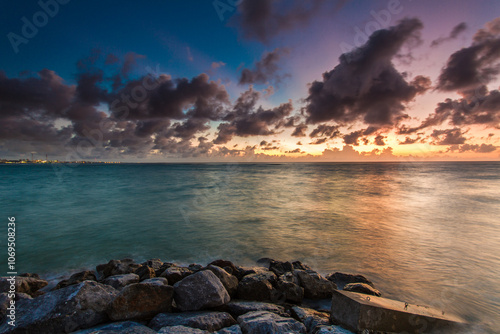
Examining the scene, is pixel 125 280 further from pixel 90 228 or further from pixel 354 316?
pixel 90 228

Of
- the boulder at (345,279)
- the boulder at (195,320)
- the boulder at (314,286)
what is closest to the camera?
the boulder at (195,320)

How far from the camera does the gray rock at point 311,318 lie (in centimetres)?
376

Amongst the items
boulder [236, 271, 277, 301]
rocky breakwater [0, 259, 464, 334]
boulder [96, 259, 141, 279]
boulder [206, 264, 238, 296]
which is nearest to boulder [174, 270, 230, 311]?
rocky breakwater [0, 259, 464, 334]

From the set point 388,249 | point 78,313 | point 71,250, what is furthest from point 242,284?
point 71,250

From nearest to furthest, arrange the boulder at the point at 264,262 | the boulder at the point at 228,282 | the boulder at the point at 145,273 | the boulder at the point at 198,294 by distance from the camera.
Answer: the boulder at the point at 198,294 → the boulder at the point at 228,282 → the boulder at the point at 145,273 → the boulder at the point at 264,262

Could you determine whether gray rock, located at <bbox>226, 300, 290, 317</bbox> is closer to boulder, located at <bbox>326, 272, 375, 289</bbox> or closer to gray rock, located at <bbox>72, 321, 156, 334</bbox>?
gray rock, located at <bbox>72, 321, 156, 334</bbox>

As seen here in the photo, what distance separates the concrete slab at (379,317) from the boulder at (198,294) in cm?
197

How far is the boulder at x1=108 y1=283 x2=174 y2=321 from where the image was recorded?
3.79m

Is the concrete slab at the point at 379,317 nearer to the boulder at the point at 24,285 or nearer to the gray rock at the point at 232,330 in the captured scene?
the gray rock at the point at 232,330

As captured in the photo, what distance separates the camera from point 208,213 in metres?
16.2

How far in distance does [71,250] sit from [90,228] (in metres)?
3.63

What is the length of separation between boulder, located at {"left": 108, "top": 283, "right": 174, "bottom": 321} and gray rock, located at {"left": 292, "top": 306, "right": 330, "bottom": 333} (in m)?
2.20

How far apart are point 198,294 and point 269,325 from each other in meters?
1.38

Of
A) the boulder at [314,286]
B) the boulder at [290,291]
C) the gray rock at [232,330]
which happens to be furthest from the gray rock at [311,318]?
the gray rock at [232,330]
